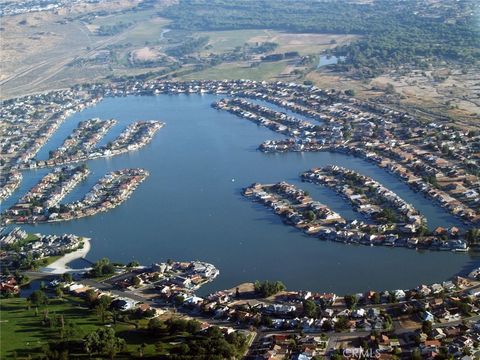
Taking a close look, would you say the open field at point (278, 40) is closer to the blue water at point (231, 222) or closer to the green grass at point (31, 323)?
the blue water at point (231, 222)

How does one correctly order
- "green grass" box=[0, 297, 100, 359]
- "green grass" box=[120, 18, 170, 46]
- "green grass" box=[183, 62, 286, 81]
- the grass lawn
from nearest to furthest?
the grass lawn < "green grass" box=[0, 297, 100, 359] < "green grass" box=[183, 62, 286, 81] < "green grass" box=[120, 18, 170, 46]

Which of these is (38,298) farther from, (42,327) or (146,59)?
(146,59)

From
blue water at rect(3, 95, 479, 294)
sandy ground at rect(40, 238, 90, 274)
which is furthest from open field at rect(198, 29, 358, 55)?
sandy ground at rect(40, 238, 90, 274)

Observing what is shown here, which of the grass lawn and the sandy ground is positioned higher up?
the grass lawn

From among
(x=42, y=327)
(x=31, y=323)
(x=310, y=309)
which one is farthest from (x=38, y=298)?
(x=310, y=309)

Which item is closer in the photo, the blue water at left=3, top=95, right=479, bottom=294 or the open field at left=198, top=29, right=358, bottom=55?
the blue water at left=3, top=95, right=479, bottom=294

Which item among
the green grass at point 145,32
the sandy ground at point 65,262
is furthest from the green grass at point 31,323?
the green grass at point 145,32

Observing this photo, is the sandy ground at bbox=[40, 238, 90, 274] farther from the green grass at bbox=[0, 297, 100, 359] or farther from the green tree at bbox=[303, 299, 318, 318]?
the green tree at bbox=[303, 299, 318, 318]
